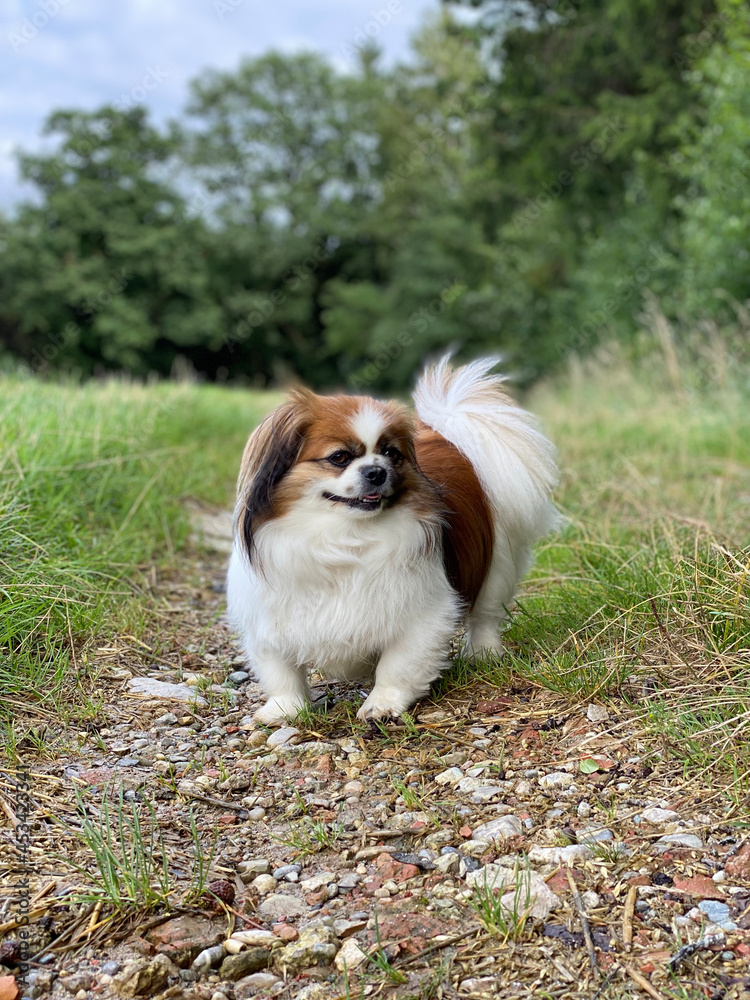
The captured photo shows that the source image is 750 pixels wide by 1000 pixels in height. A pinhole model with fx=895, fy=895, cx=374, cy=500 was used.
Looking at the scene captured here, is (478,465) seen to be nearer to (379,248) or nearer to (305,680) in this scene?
(305,680)

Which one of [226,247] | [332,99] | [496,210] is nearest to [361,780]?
[496,210]

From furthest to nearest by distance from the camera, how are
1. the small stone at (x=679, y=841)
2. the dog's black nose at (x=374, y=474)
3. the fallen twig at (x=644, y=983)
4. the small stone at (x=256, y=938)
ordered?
the dog's black nose at (x=374, y=474) < the small stone at (x=679, y=841) < the small stone at (x=256, y=938) < the fallen twig at (x=644, y=983)

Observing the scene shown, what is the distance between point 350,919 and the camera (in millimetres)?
1972

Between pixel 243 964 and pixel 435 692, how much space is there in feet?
4.37

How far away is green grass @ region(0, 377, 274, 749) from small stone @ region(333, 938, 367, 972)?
1227mm

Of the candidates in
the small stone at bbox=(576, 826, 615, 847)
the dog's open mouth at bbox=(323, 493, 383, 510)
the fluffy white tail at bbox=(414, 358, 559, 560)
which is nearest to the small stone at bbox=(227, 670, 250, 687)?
the dog's open mouth at bbox=(323, 493, 383, 510)

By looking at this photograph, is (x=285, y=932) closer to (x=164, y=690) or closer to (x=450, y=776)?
(x=450, y=776)

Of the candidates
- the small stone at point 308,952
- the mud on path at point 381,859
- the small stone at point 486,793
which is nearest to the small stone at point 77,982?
the mud on path at point 381,859

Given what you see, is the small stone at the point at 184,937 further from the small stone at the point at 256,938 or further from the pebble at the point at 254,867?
the pebble at the point at 254,867

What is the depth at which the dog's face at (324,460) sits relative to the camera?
2.69 meters

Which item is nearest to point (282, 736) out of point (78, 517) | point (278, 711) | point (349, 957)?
point (278, 711)

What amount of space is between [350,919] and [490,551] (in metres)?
1.54

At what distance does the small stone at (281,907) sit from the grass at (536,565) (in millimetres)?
858

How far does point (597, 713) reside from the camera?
2672 millimetres
